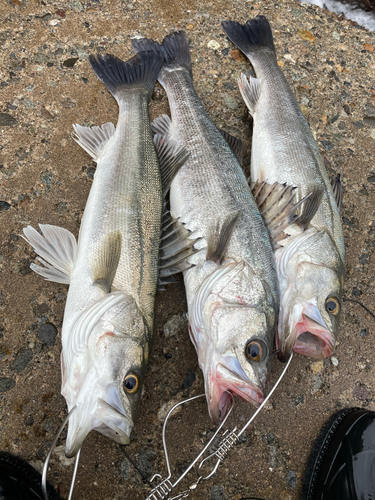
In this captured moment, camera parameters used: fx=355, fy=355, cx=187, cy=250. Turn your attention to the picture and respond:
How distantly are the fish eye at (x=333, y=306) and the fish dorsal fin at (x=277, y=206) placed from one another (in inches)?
22.5

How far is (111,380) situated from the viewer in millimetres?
1944

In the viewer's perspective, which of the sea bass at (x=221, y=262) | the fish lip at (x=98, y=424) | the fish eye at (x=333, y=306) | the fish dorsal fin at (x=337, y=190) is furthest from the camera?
the fish dorsal fin at (x=337, y=190)

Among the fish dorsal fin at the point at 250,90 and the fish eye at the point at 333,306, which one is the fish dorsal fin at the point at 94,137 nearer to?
the fish dorsal fin at the point at 250,90

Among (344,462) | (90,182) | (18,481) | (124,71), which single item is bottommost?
(344,462)

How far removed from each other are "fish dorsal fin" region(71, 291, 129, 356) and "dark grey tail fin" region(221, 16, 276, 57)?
10.4 feet

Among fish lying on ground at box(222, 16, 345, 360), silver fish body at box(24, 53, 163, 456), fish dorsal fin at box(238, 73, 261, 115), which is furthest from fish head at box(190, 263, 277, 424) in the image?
fish dorsal fin at box(238, 73, 261, 115)

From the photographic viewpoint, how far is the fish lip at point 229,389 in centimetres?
208

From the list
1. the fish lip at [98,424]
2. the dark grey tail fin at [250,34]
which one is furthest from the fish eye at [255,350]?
the dark grey tail fin at [250,34]

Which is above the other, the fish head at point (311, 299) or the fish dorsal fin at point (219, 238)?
the fish dorsal fin at point (219, 238)

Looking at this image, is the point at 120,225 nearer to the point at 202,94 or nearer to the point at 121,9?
the point at 202,94

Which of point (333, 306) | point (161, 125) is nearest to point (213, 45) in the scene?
point (161, 125)

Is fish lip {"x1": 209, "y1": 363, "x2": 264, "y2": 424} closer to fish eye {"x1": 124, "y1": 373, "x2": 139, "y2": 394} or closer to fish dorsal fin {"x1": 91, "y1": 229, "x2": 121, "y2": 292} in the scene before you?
fish eye {"x1": 124, "y1": 373, "x2": 139, "y2": 394}

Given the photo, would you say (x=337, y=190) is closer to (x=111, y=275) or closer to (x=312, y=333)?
(x=312, y=333)

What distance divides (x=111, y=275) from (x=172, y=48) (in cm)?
260
